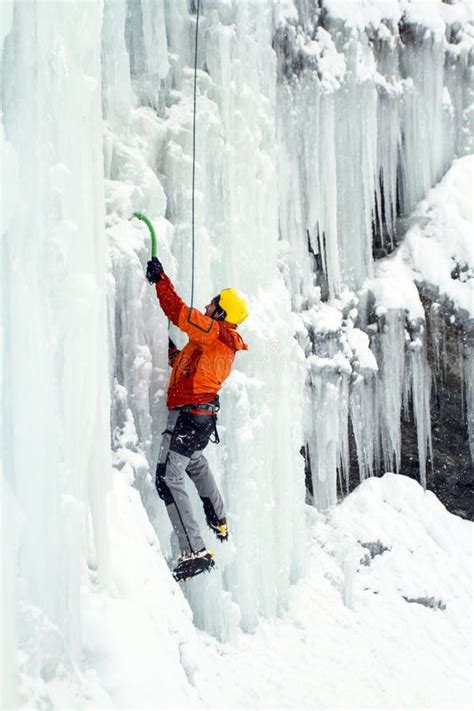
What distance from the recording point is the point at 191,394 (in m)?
4.95

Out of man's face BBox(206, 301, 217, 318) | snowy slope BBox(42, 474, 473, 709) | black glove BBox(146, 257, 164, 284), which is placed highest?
black glove BBox(146, 257, 164, 284)

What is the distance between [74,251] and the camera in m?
3.26

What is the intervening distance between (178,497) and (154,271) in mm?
1467

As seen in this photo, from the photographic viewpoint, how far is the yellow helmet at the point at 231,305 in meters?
4.97

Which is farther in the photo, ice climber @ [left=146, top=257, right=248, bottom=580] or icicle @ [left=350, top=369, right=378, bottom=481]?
icicle @ [left=350, top=369, right=378, bottom=481]

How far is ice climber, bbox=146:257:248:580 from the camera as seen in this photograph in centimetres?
478

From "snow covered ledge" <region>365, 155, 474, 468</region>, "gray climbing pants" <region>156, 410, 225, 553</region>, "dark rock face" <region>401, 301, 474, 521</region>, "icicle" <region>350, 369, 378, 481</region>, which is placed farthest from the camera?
"dark rock face" <region>401, 301, 474, 521</region>

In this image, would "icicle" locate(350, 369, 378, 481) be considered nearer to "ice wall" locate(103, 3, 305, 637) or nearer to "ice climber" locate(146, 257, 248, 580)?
"ice wall" locate(103, 3, 305, 637)

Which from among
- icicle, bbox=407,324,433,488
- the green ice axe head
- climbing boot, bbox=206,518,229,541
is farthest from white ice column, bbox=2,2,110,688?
icicle, bbox=407,324,433,488

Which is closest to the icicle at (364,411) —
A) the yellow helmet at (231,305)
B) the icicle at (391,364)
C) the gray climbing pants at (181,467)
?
the icicle at (391,364)

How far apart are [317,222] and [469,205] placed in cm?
227

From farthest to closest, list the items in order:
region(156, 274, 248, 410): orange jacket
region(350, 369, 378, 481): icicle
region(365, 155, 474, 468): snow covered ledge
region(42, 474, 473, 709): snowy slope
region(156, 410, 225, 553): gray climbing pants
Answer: region(365, 155, 474, 468): snow covered ledge < region(350, 369, 378, 481): icicle < region(156, 410, 225, 553): gray climbing pants < region(156, 274, 248, 410): orange jacket < region(42, 474, 473, 709): snowy slope

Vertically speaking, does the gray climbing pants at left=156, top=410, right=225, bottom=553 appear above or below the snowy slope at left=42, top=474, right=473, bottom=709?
above

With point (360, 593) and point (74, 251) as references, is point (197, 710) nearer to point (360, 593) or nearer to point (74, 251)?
point (74, 251)
